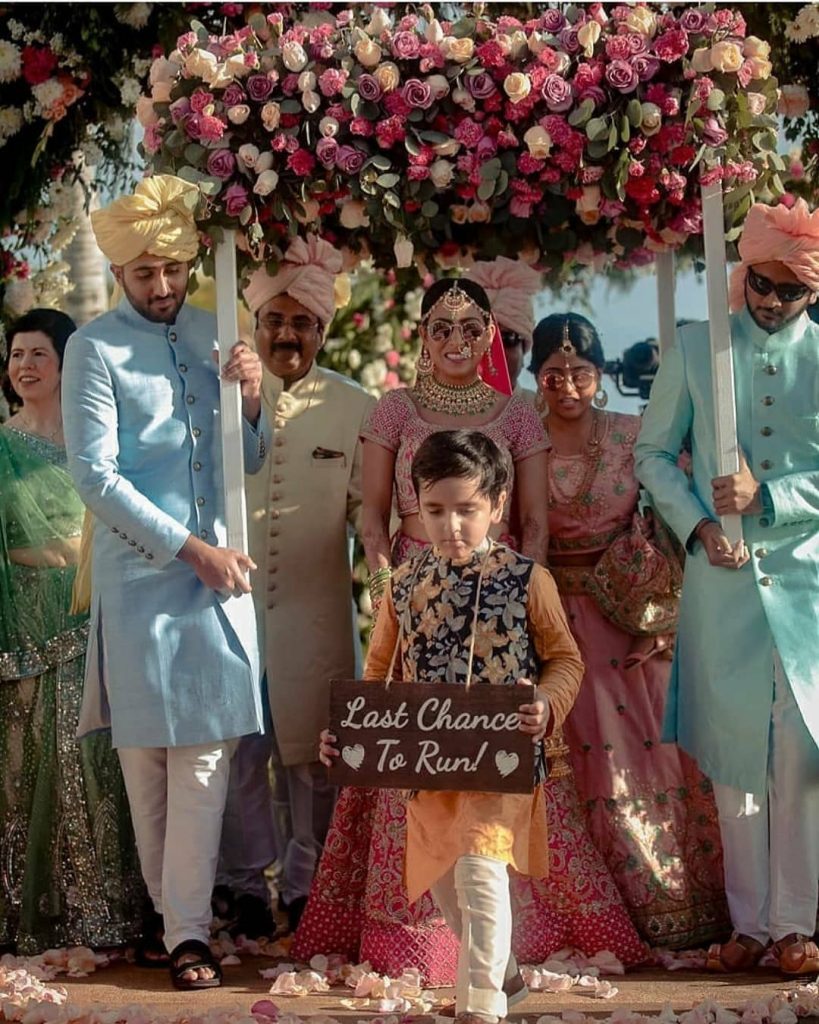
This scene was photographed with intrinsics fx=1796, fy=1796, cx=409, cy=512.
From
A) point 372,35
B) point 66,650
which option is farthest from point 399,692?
point 372,35

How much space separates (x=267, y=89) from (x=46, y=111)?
1594 mm

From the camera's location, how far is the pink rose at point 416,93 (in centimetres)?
554

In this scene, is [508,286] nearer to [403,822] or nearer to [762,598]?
[762,598]

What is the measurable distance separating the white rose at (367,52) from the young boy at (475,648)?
147 cm

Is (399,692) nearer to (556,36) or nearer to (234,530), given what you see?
(234,530)

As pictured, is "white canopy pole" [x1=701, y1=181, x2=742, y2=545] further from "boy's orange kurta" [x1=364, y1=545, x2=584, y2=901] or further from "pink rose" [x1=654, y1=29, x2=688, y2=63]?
"boy's orange kurta" [x1=364, y1=545, x2=584, y2=901]

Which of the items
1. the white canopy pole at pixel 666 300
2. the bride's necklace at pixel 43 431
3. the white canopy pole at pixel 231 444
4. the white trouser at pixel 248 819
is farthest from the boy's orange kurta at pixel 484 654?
the white canopy pole at pixel 666 300

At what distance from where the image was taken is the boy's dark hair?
4598 mm

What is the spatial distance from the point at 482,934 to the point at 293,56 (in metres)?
2.71

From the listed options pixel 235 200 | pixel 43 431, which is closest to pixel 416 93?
pixel 235 200

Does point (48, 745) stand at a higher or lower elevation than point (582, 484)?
lower

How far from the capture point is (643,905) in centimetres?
581

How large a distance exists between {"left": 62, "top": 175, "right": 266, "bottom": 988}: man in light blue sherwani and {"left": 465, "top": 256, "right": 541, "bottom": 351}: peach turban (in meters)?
1.25

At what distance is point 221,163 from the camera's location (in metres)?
5.49
